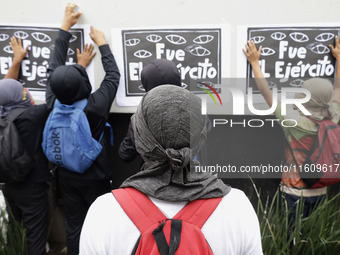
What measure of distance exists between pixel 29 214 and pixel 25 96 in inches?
36.7

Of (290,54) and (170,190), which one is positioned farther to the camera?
(290,54)

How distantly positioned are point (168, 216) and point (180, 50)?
1902 mm

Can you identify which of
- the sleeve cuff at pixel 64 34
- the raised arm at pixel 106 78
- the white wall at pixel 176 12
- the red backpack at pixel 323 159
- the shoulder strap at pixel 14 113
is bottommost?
the red backpack at pixel 323 159

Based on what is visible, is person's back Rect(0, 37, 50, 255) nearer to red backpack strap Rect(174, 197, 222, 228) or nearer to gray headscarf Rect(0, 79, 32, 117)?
gray headscarf Rect(0, 79, 32, 117)

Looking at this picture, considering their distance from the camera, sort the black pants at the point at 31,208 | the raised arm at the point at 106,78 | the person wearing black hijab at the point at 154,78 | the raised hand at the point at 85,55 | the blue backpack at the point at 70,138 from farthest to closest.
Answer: the raised hand at the point at 85,55 < the black pants at the point at 31,208 < the raised arm at the point at 106,78 < the blue backpack at the point at 70,138 < the person wearing black hijab at the point at 154,78

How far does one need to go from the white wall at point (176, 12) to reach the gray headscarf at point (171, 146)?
1.73m

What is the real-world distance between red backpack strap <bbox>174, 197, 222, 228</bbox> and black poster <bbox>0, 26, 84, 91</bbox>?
213 centimetres

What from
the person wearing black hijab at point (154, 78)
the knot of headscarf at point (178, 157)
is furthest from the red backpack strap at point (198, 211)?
the person wearing black hijab at point (154, 78)

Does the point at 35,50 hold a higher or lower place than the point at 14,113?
higher

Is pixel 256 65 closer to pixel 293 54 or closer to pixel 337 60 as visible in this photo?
pixel 293 54

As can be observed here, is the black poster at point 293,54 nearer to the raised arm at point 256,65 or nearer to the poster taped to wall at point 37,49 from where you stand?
the raised arm at point 256,65

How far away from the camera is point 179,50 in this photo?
2748 mm

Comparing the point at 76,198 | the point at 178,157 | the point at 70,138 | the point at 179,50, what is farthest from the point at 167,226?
the point at 179,50

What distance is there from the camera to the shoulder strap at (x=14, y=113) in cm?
238
